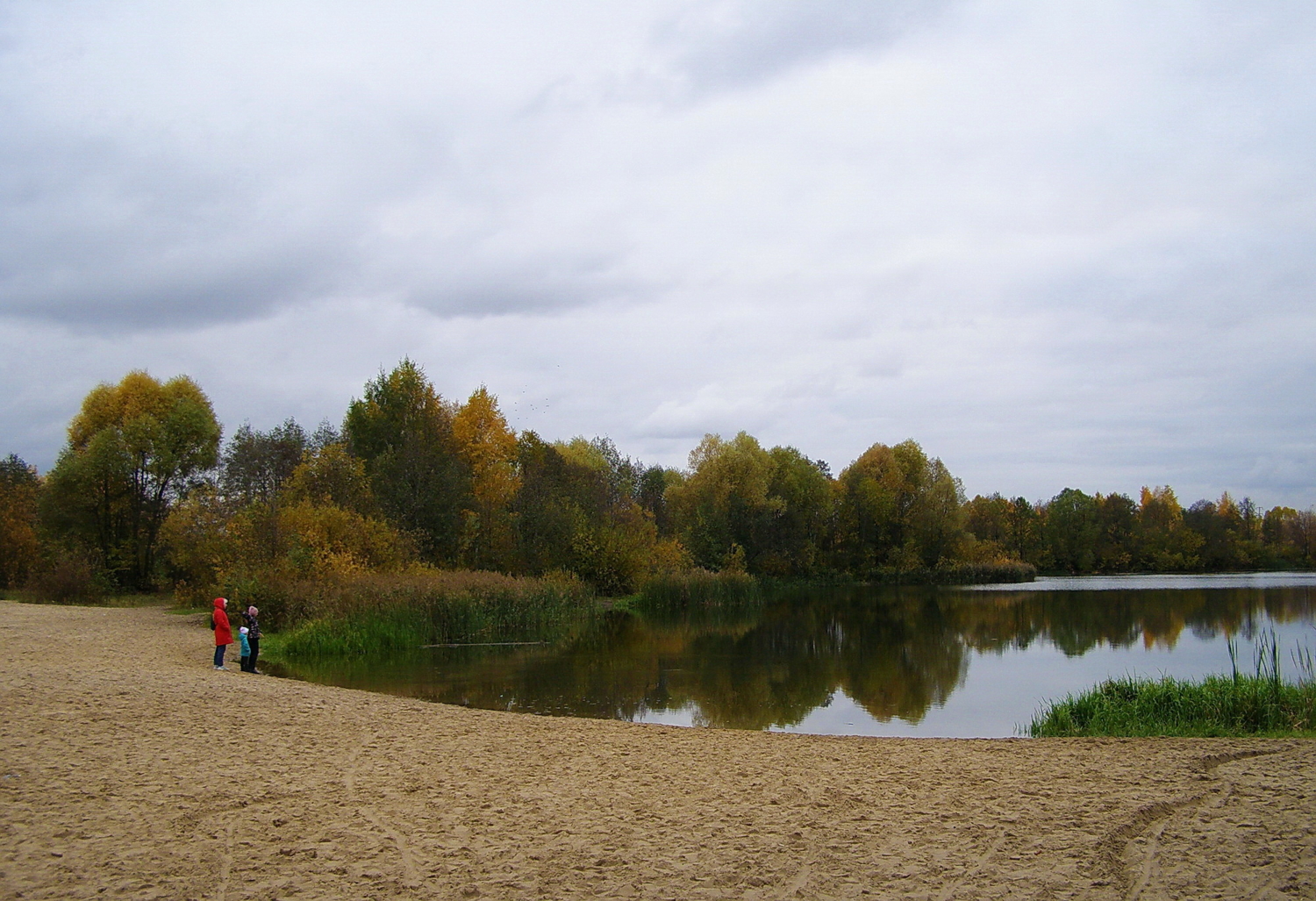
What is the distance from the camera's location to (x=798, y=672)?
1831cm

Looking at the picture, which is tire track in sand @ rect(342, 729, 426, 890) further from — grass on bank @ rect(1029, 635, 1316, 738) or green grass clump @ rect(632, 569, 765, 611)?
green grass clump @ rect(632, 569, 765, 611)

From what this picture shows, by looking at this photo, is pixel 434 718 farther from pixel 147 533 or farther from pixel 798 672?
pixel 147 533

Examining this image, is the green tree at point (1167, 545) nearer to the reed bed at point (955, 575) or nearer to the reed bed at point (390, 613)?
the reed bed at point (955, 575)

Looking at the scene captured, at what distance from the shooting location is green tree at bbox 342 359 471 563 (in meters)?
32.4

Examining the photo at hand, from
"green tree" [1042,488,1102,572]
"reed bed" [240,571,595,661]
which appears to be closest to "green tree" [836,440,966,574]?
"green tree" [1042,488,1102,572]

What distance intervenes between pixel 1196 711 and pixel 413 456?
87.9 ft

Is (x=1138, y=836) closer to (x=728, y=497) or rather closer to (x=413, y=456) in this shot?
(x=413, y=456)

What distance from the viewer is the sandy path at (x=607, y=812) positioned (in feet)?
18.4

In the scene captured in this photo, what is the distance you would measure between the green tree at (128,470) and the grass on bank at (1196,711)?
36295mm

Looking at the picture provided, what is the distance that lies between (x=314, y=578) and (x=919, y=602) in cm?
2702

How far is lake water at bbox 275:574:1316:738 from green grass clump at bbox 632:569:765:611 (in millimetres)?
3790

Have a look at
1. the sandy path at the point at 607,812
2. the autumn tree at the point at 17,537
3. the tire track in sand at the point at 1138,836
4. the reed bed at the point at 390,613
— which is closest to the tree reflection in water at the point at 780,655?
the reed bed at the point at 390,613

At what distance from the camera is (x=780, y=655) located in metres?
21.4

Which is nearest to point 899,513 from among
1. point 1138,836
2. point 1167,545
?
point 1167,545
